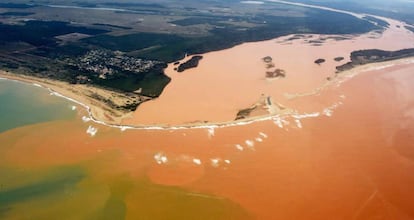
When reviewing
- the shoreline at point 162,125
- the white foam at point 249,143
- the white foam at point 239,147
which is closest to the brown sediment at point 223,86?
the shoreline at point 162,125

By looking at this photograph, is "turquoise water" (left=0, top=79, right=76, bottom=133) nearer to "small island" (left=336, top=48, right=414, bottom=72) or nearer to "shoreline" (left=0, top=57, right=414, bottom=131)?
"shoreline" (left=0, top=57, right=414, bottom=131)

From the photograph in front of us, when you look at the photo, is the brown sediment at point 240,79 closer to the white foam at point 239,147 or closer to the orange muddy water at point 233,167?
the orange muddy water at point 233,167

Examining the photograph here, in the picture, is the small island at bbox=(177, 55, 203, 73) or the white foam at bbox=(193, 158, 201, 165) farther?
the small island at bbox=(177, 55, 203, 73)

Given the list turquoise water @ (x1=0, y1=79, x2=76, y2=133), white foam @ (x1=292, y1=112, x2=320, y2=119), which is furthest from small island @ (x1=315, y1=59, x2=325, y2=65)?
turquoise water @ (x1=0, y1=79, x2=76, y2=133)

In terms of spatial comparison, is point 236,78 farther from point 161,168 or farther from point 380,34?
point 380,34

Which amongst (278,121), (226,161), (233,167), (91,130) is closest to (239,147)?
(226,161)

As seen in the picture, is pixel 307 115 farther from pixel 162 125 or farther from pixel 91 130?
pixel 91 130

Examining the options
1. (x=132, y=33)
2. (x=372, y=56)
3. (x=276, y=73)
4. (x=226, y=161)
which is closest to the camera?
(x=226, y=161)
